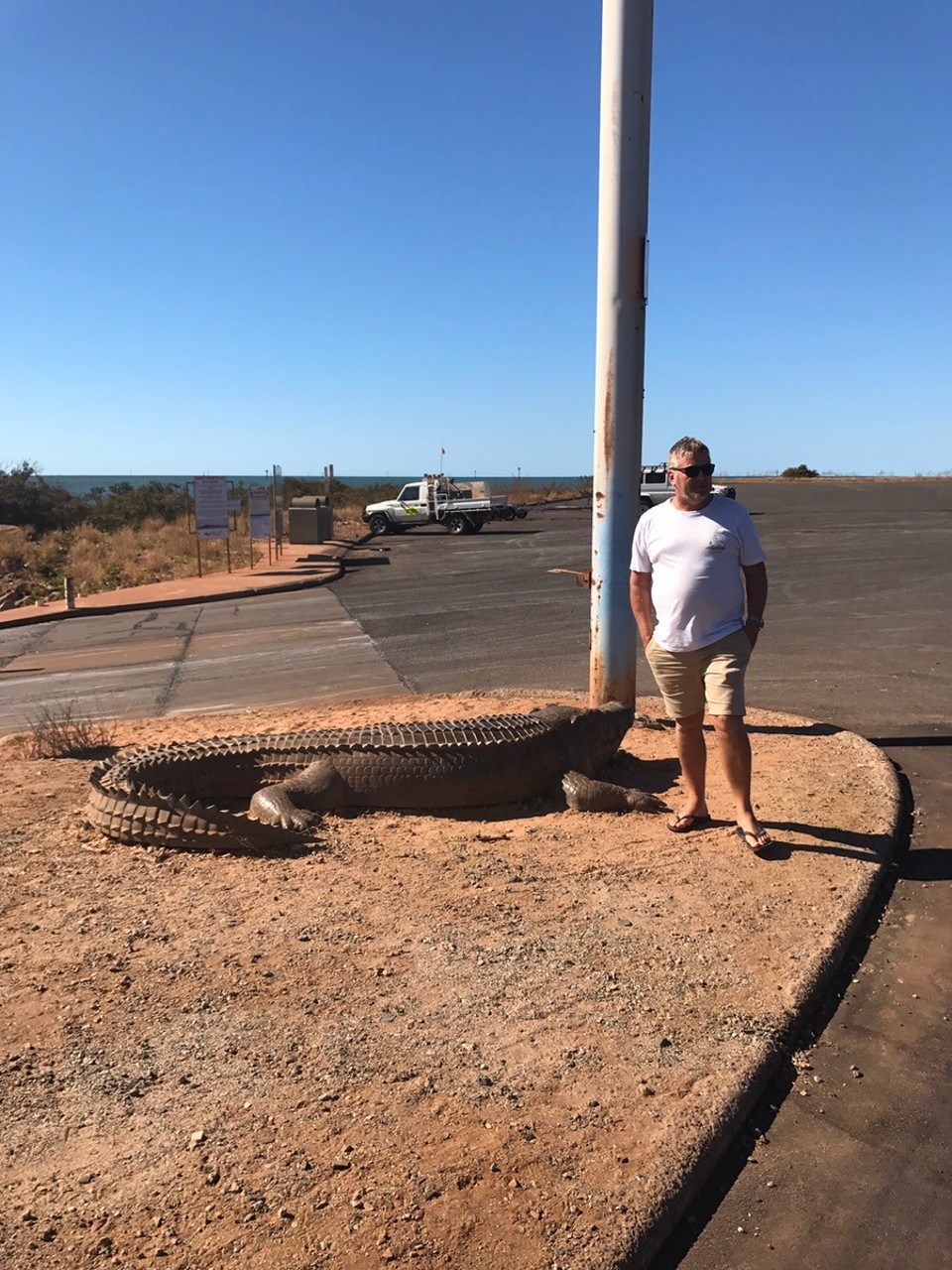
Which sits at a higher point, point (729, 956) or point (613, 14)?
point (613, 14)

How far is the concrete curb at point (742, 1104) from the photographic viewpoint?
2.45 m

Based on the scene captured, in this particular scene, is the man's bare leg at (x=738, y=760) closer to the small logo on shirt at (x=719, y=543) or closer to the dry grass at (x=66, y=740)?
the small logo on shirt at (x=719, y=543)

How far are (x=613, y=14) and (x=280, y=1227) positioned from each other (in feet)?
26.4

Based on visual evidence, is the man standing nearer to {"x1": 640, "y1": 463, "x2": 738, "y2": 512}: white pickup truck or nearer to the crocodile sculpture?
the crocodile sculpture

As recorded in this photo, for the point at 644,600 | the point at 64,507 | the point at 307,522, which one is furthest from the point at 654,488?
the point at 644,600

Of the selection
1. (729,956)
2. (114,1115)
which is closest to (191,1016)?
(114,1115)

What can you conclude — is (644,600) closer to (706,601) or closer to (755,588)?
(706,601)

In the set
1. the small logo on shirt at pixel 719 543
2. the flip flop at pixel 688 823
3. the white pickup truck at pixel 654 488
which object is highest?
the white pickup truck at pixel 654 488

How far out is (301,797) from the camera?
19.3 feet

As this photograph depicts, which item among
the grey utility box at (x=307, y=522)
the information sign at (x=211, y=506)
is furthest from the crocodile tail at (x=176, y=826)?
the grey utility box at (x=307, y=522)

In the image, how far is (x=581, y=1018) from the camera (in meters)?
3.43

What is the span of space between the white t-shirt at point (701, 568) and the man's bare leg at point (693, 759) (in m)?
0.51

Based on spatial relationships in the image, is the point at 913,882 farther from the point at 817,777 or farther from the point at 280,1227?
the point at 280,1227

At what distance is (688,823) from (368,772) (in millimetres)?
2121
